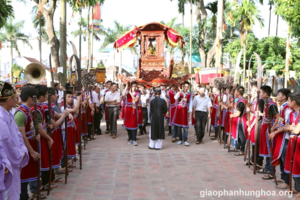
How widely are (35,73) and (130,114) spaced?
21.9ft

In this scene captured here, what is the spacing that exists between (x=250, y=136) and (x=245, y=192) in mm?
1751

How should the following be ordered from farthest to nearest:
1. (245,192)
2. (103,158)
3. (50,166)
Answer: (103,158)
(245,192)
(50,166)

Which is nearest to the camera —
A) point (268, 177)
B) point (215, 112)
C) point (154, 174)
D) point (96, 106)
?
point (268, 177)

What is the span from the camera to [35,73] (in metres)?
13.9

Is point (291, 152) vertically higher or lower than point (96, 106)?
lower

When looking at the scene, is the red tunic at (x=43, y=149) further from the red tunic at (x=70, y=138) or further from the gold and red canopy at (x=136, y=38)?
the gold and red canopy at (x=136, y=38)

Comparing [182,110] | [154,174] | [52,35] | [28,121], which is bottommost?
[154,174]

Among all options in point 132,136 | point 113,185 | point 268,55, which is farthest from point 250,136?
point 268,55

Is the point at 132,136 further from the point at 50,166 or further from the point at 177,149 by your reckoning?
the point at 50,166

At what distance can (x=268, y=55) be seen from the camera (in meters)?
26.5

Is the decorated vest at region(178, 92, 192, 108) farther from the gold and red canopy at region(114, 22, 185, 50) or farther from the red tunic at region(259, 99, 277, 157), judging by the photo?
the red tunic at region(259, 99, 277, 157)

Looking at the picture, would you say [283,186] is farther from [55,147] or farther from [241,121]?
[55,147]

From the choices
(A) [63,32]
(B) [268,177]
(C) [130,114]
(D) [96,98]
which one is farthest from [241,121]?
(A) [63,32]

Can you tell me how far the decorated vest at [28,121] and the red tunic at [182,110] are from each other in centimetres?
566
